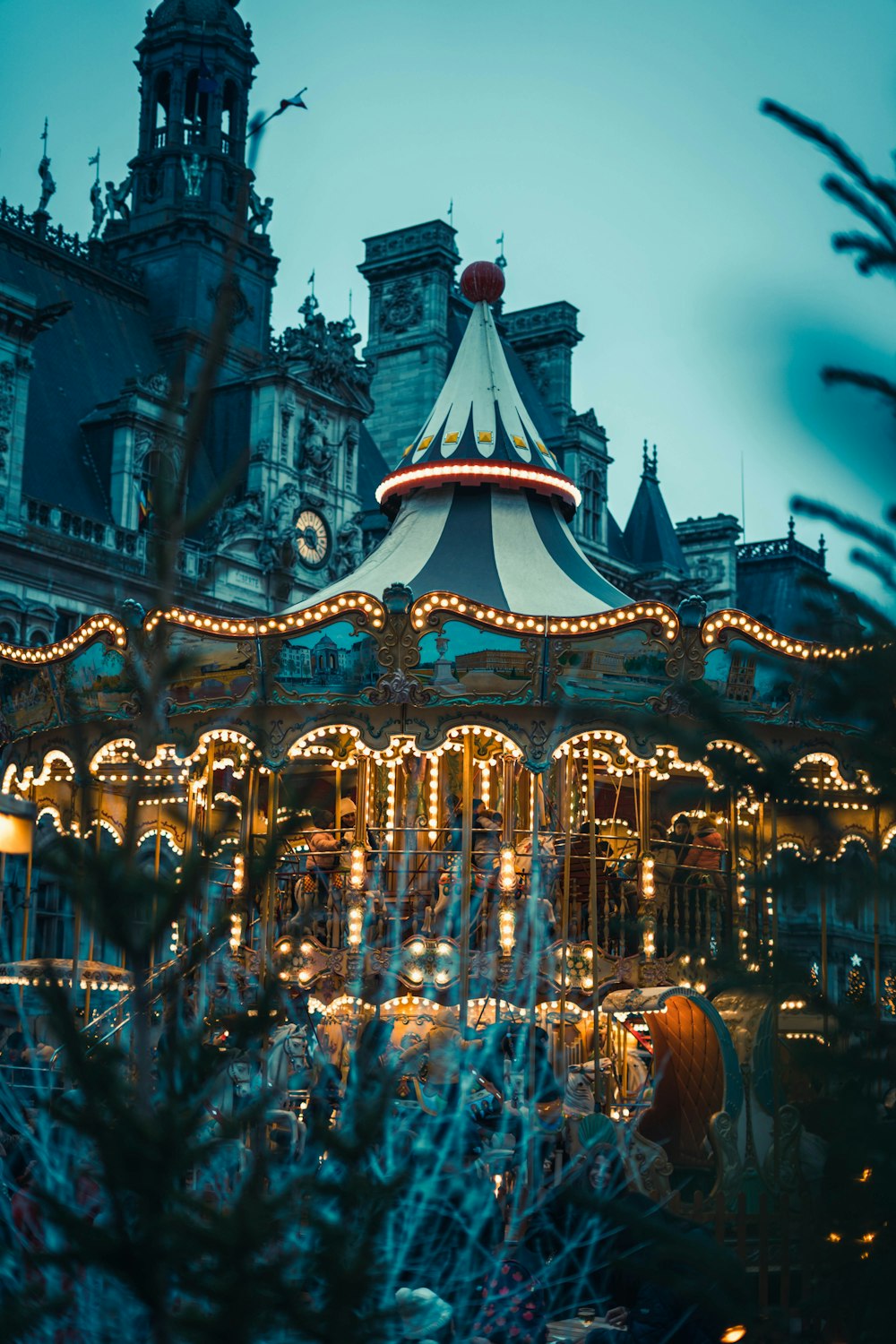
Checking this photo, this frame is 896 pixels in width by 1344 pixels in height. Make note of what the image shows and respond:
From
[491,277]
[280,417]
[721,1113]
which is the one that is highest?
[280,417]

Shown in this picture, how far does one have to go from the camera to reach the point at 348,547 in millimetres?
31484

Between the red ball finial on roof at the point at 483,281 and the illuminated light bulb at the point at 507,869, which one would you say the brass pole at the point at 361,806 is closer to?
the illuminated light bulb at the point at 507,869

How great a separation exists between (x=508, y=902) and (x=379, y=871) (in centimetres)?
106

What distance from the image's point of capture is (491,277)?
51.3ft

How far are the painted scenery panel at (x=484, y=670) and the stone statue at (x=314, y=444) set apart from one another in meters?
19.2

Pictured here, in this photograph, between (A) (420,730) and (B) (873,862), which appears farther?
(A) (420,730)

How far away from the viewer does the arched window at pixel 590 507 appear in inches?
1521

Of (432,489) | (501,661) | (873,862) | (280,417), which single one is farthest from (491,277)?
(280,417)

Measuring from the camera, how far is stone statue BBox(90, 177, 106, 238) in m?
33.6

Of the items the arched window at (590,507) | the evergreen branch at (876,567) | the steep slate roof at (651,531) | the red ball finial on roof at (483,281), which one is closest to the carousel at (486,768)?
the red ball finial on roof at (483,281)

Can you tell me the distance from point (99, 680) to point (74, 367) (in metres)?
17.3

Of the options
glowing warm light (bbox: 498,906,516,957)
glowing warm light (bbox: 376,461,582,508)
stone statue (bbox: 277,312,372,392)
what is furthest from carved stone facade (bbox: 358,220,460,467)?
glowing warm light (bbox: 498,906,516,957)

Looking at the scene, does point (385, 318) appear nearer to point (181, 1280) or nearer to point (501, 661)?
point (501, 661)

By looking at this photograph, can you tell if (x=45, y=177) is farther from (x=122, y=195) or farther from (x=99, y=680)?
(x=99, y=680)
